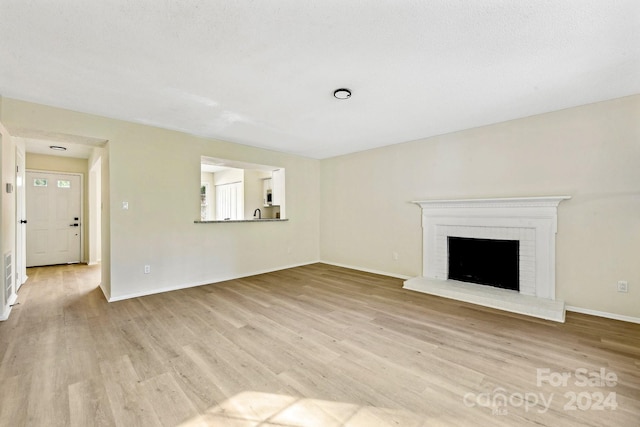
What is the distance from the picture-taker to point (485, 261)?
3.92m

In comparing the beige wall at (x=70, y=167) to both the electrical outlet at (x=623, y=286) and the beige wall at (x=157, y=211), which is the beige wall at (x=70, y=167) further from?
the electrical outlet at (x=623, y=286)

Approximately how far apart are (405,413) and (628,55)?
3152 millimetres

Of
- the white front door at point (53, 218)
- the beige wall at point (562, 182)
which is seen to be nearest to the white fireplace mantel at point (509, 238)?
the beige wall at point (562, 182)

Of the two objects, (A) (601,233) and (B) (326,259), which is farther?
(B) (326,259)

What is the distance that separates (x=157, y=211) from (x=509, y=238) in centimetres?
493

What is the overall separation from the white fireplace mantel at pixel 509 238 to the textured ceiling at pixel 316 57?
47.3 inches

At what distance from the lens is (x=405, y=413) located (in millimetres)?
1610

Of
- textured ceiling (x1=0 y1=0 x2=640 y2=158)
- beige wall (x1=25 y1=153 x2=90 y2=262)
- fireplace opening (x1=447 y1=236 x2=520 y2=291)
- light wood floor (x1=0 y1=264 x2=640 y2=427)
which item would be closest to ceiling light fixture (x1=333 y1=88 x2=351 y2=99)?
textured ceiling (x1=0 y1=0 x2=640 y2=158)

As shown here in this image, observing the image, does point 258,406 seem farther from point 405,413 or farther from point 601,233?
point 601,233

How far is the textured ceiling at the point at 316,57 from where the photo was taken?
5.49 feet

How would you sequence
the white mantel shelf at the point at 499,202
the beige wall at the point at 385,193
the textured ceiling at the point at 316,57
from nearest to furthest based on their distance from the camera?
the textured ceiling at the point at 316,57 < the beige wall at the point at 385,193 < the white mantel shelf at the point at 499,202

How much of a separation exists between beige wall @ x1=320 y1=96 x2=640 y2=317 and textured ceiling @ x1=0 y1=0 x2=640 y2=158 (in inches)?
13.2

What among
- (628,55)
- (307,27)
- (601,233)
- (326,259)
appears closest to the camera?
(307,27)

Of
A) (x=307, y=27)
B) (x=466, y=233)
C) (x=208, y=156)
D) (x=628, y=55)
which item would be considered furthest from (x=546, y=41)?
(x=208, y=156)
